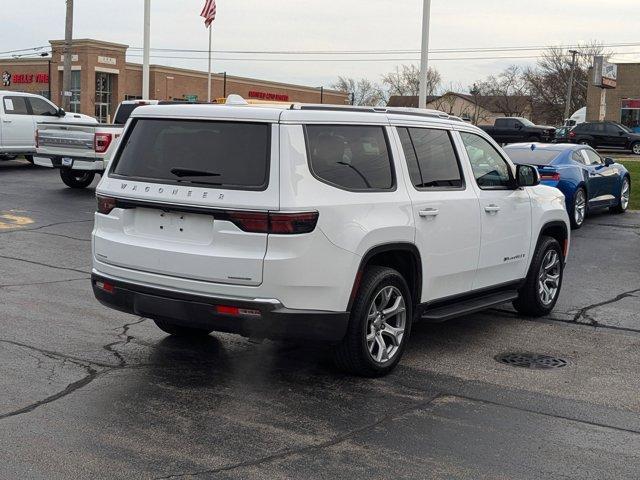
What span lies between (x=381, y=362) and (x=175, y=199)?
1853 mm

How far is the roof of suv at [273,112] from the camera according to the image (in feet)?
18.4

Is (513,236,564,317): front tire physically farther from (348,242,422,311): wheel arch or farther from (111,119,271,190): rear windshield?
(111,119,271,190): rear windshield

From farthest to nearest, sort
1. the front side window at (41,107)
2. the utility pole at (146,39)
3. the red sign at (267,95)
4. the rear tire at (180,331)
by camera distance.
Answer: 1. the red sign at (267,95)
2. the utility pole at (146,39)
3. the front side window at (41,107)
4. the rear tire at (180,331)

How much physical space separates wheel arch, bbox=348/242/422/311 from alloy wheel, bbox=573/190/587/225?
943cm

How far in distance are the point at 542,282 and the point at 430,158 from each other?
2372 millimetres

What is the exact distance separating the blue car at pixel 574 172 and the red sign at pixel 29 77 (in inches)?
2566

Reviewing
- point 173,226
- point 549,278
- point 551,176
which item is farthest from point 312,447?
point 551,176

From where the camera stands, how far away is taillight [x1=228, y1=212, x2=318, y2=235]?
5.35 m

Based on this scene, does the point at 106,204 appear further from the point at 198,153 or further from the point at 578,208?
the point at 578,208

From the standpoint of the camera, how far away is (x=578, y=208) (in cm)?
1522

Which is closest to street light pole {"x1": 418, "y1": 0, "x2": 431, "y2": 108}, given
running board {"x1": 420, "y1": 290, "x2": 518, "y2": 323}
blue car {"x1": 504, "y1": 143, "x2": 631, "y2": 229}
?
blue car {"x1": 504, "y1": 143, "x2": 631, "y2": 229}

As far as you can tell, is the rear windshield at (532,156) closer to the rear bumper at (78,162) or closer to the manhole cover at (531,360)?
the rear bumper at (78,162)

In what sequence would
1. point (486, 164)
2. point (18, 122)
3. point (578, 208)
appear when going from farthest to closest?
point (18, 122)
point (578, 208)
point (486, 164)

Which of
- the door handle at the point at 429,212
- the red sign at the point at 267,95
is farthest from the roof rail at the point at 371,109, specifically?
the red sign at the point at 267,95
